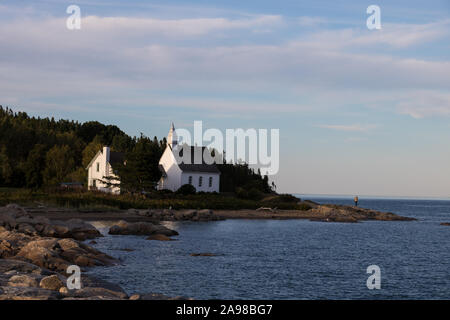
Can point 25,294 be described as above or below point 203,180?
below

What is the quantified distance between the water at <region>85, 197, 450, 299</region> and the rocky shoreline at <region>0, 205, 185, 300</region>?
1.36m

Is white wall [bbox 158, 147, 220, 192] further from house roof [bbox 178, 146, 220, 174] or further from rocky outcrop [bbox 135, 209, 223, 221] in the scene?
rocky outcrop [bbox 135, 209, 223, 221]

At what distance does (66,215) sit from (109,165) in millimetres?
24807

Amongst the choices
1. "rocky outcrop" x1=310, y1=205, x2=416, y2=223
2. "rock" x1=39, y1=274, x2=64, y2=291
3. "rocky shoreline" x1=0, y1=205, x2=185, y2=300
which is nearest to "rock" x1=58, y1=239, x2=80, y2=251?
"rocky shoreline" x1=0, y1=205, x2=185, y2=300

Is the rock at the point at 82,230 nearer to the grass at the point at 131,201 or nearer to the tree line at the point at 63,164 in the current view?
the grass at the point at 131,201

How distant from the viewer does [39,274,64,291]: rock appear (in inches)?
671

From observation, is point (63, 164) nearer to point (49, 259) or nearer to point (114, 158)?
point (114, 158)

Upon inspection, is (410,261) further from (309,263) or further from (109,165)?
(109,165)

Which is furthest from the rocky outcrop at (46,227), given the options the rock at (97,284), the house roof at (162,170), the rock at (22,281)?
the house roof at (162,170)

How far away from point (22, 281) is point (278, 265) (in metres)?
14.7

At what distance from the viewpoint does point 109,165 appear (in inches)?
2908

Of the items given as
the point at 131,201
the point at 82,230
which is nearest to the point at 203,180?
the point at 131,201

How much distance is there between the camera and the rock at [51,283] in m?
17.0

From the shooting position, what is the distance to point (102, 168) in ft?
244
